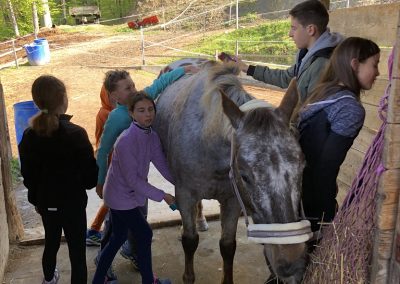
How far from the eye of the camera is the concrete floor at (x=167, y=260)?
3.01 metres

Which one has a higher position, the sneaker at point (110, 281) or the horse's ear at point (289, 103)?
the horse's ear at point (289, 103)

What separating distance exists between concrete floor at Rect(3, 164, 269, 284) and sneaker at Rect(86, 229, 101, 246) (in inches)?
1.8

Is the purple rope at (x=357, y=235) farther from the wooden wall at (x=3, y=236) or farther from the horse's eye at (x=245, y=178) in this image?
the wooden wall at (x=3, y=236)

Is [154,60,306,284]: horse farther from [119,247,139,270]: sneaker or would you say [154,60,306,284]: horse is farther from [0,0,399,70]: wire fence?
[0,0,399,70]: wire fence

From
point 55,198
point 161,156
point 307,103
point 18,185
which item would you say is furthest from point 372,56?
point 18,185

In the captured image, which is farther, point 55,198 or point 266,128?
point 55,198

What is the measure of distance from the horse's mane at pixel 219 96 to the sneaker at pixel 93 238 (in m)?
1.77

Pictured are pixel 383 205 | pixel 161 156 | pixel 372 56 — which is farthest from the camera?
pixel 161 156

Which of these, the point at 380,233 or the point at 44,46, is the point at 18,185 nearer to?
the point at 380,233

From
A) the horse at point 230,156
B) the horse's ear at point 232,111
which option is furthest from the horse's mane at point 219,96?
the horse's ear at point 232,111

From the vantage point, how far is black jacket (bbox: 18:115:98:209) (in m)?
2.21

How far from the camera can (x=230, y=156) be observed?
219cm

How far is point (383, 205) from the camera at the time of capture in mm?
1475

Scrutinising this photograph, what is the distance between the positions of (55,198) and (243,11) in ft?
79.4
